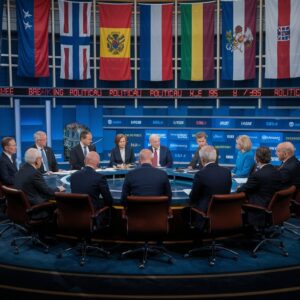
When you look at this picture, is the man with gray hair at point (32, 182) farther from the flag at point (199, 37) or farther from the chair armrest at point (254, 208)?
the flag at point (199, 37)

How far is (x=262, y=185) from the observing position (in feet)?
17.0

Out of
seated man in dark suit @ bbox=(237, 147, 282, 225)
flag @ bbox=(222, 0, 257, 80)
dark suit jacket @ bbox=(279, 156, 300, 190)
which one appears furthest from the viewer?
flag @ bbox=(222, 0, 257, 80)

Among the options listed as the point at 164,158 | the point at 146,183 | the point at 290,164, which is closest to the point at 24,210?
the point at 146,183

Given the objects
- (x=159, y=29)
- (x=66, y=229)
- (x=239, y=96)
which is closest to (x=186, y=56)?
(x=159, y=29)

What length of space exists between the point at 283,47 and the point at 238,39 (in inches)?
42.9

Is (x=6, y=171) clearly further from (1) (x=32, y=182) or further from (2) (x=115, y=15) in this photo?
(2) (x=115, y=15)

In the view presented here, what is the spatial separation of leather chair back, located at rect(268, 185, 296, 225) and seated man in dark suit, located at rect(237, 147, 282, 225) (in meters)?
0.15

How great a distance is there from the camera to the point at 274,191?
5195 mm

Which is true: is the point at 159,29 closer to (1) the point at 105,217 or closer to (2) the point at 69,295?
(1) the point at 105,217

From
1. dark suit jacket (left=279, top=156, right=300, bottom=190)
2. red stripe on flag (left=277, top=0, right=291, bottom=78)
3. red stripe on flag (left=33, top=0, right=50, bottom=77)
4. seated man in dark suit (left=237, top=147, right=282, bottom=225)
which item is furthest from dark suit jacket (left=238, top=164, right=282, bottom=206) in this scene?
red stripe on flag (left=33, top=0, right=50, bottom=77)

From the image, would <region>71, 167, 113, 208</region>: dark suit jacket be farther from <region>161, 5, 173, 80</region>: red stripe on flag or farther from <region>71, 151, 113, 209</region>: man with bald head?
<region>161, 5, 173, 80</region>: red stripe on flag

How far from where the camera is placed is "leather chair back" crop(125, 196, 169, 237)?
15.1ft

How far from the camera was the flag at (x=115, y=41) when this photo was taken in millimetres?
10789

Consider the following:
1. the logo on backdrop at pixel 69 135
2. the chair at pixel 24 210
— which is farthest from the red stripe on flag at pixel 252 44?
the chair at pixel 24 210
